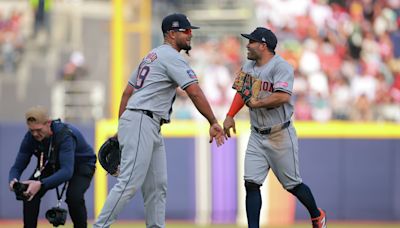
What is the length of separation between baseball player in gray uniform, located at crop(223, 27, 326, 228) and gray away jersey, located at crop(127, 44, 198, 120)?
2.23 feet

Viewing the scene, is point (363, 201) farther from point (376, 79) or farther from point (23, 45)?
point (23, 45)

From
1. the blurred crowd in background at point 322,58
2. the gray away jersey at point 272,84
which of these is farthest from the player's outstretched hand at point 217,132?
the blurred crowd in background at point 322,58

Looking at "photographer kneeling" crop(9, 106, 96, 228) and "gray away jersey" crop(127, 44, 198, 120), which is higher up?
"gray away jersey" crop(127, 44, 198, 120)

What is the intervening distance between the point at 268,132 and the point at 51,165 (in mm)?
1935

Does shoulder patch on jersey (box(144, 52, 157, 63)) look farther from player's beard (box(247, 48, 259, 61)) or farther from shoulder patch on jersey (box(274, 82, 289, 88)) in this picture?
shoulder patch on jersey (box(274, 82, 289, 88))

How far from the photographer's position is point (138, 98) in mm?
7586

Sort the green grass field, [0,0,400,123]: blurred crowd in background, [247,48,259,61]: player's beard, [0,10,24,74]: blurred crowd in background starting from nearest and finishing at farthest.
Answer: [247,48,259,61]: player's beard < the green grass field < [0,0,400,123]: blurred crowd in background < [0,10,24,74]: blurred crowd in background

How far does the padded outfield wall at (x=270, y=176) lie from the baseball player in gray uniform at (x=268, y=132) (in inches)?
215

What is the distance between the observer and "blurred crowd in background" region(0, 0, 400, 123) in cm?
1512

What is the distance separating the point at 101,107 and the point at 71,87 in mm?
780

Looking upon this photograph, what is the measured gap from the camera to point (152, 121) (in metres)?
7.57

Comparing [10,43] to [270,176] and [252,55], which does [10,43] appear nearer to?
[270,176]

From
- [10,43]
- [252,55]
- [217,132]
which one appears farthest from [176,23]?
[10,43]

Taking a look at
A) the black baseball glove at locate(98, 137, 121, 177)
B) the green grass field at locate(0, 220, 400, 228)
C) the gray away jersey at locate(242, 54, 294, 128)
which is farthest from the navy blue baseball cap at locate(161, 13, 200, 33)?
the green grass field at locate(0, 220, 400, 228)
